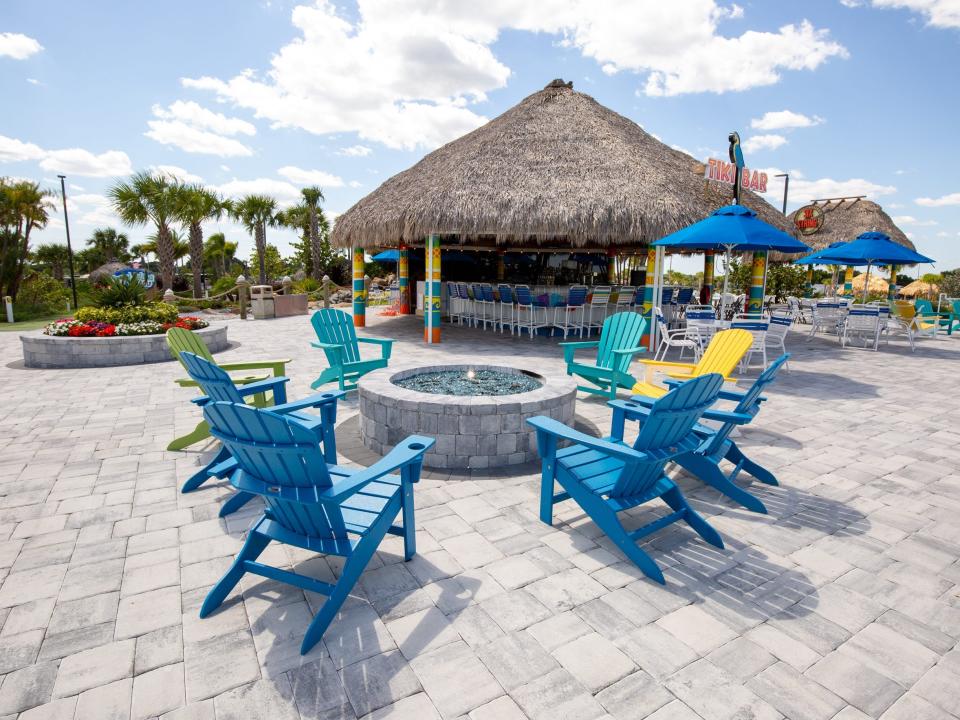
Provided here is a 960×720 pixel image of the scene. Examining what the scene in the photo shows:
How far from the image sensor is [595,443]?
95.3 inches

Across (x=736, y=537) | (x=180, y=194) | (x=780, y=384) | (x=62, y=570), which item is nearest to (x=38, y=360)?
(x=62, y=570)

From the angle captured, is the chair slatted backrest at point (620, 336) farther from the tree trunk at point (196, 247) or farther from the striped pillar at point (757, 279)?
the tree trunk at point (196, 247)

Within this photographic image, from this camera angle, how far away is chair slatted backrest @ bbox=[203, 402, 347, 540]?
1760 millimetres

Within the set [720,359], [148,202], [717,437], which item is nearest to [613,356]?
[720,359]

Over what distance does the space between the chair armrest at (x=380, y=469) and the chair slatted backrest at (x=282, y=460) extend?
0.14ft

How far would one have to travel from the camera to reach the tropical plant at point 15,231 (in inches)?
560

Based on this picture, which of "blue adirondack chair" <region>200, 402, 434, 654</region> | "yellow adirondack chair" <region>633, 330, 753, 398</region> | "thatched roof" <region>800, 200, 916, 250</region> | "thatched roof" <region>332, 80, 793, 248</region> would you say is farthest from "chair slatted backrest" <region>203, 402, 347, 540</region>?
"thatched roof" <region>800, 200, 916, 250</region>

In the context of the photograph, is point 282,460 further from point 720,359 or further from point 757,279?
point 757,279

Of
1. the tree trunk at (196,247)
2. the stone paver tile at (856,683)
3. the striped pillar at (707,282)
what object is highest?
the tree trunk at (196,247)

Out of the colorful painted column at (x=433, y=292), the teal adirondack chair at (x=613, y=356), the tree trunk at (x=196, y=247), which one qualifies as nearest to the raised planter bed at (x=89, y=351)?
the colorful painted column at (x=433, y=292)

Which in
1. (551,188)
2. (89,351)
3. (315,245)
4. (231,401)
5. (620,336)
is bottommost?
(89,351)

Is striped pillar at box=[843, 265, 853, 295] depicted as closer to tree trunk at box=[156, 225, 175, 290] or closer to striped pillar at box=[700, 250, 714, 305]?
striped pillar at box=[700, 250, 714, 305]

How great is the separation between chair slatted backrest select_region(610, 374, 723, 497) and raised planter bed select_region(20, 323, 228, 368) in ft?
23.9

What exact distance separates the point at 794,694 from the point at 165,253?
19.7 m
